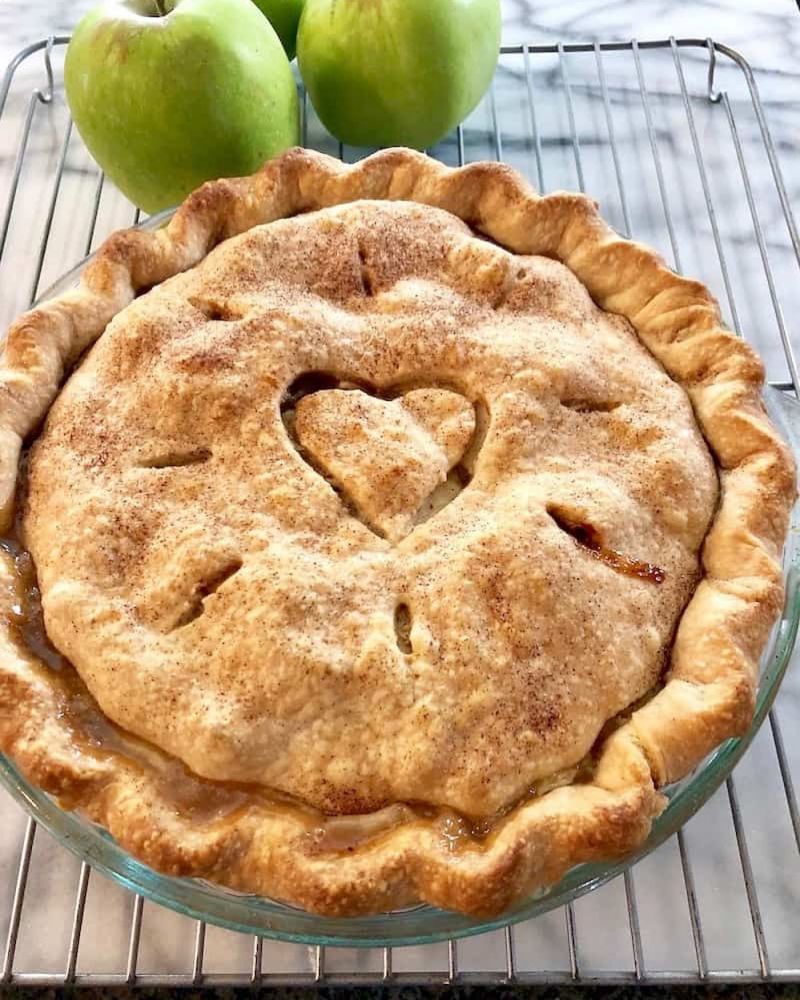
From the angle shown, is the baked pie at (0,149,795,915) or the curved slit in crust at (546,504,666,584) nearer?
the baked pie at (0,149,795,915)

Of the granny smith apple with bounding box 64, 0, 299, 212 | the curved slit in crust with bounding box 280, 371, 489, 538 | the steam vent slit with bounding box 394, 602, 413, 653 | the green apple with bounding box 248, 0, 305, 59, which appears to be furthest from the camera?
the green apple with bounding box 248, 0, 305, 59

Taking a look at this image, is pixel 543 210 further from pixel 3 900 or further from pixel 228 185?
pixel 3 900

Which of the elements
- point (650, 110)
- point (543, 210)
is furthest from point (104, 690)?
point (650, 110)

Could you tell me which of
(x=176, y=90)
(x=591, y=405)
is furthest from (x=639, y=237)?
(x=176, y=90)

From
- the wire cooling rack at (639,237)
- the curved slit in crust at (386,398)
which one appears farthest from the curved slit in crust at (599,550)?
the wire cooling rack at (639,237)

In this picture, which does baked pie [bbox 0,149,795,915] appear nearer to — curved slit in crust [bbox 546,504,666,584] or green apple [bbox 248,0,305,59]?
curved slit in crust [bbox 546,504,666,584]

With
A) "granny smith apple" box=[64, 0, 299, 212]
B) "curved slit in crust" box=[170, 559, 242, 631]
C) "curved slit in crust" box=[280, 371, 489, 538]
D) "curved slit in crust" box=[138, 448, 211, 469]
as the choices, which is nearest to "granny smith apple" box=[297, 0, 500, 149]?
"granny smith apple" box=[64, 0, 299, 212]
